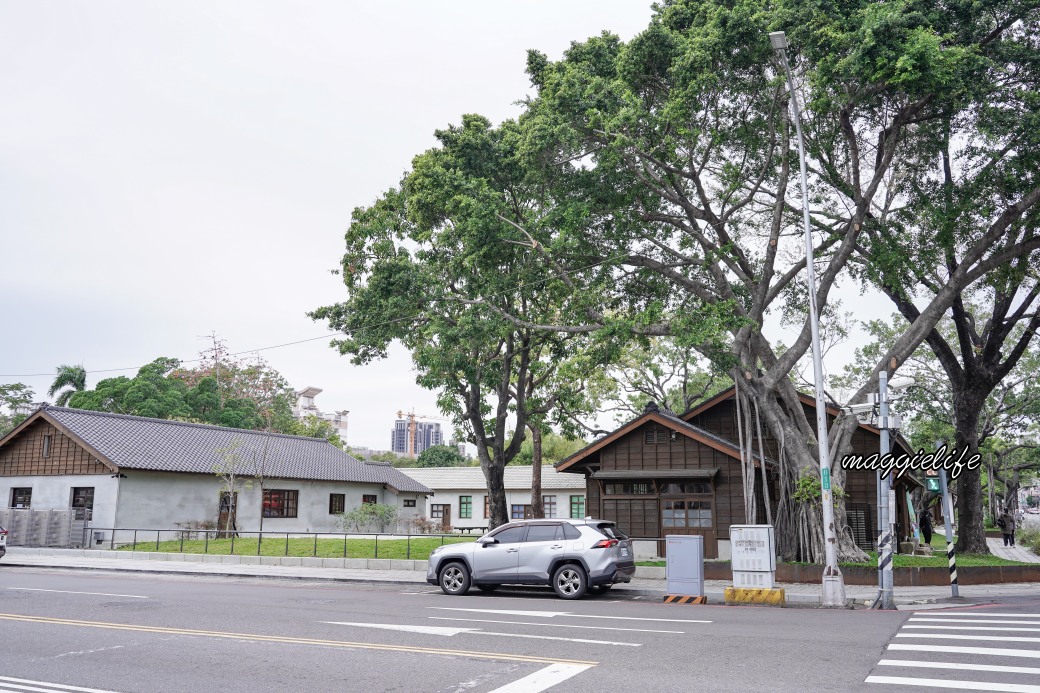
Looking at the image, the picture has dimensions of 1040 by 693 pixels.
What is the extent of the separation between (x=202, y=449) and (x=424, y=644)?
3165 centimetres

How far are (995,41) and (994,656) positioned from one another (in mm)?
16120

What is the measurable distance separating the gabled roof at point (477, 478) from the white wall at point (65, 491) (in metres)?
19.3

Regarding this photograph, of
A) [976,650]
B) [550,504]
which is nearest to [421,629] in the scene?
[976,650]

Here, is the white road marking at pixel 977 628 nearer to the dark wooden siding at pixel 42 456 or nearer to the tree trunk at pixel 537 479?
the tree trunk at pixel 537 479

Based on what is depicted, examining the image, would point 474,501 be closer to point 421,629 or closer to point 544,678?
point 421,629

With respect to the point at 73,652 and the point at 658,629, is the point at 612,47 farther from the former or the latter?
the point at 73,652

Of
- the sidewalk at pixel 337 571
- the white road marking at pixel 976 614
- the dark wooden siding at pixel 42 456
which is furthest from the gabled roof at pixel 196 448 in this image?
the white road marking at pixel 976 614

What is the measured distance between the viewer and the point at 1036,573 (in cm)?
2017

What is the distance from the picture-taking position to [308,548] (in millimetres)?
27531

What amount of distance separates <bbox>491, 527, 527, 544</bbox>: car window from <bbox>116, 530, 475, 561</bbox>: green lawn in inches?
Result: 297

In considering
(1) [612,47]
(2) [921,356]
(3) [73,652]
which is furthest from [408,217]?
(2) [921,356]

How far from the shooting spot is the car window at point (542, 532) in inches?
654

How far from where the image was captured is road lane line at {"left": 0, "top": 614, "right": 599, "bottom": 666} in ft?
29.4

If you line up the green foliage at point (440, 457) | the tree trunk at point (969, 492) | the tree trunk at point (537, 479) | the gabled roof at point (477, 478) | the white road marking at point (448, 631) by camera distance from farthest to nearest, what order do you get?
the green foliage at point (440, 457), the gabled roof at point (477, 478), the tree trunk at point (537, 479), the tree trunk at point (969, 492), the white road marking at point (448, 631)
